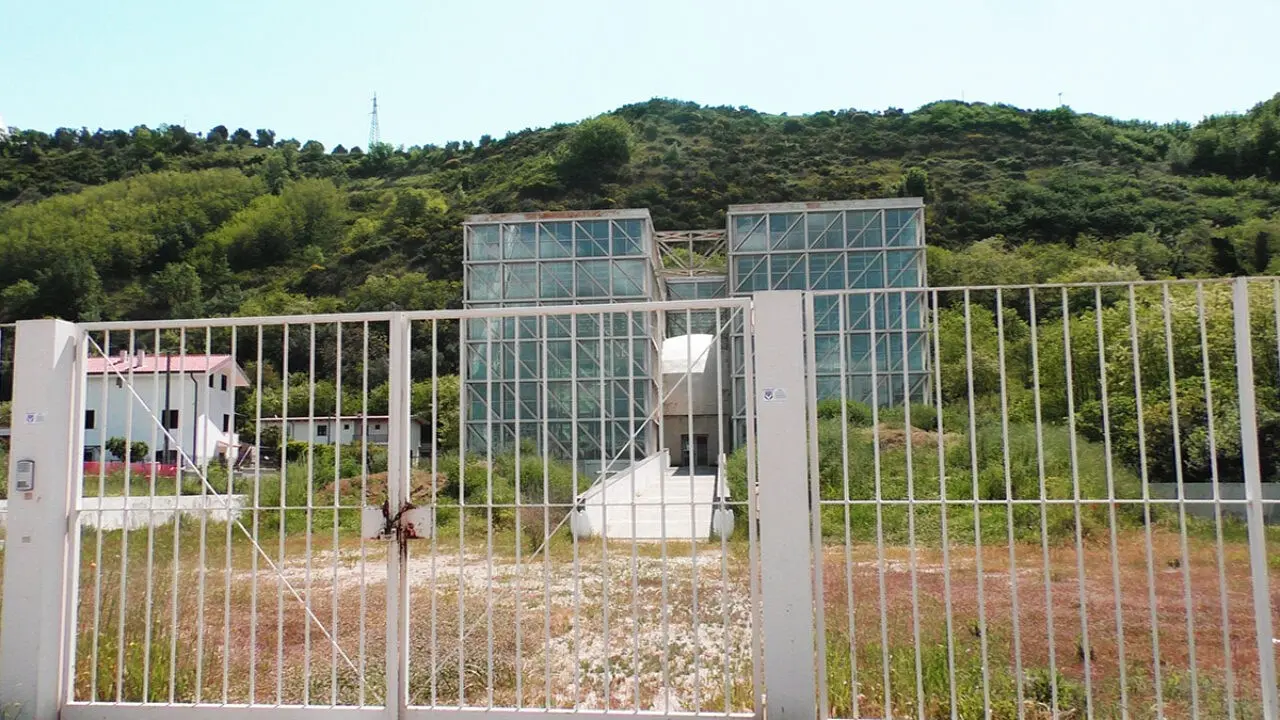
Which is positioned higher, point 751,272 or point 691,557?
point 751,272

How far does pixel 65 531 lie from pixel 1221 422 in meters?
13.9

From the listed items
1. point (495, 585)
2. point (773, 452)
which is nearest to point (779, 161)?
point (495, 585)

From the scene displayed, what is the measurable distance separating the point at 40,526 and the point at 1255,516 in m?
5.81

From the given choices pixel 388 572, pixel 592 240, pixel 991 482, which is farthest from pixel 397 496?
pixel 592 240

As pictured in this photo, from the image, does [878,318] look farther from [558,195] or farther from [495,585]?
[558,195]

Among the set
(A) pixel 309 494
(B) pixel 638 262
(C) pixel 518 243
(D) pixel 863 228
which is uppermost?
(D) pixel 863 228

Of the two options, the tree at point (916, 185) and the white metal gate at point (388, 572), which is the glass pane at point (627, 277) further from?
the tree at point (916, 185)

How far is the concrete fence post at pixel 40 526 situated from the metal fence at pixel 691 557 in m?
0.02

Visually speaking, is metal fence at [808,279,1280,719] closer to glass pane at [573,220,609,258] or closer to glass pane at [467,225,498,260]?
glass pane at [573,220,609,258]

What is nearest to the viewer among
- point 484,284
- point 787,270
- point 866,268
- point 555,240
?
point 866,268

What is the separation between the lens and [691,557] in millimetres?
9062

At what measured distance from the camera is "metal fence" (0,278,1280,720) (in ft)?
13.1

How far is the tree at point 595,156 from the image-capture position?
68.6m

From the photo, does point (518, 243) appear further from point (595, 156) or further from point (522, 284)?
point (595, 156)
